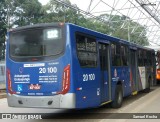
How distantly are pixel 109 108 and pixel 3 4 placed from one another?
35580 millimetres

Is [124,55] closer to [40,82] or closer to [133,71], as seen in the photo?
[133,71]

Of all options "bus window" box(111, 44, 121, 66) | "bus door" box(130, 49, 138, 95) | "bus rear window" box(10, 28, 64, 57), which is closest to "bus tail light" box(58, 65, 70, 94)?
"bus rear window" box(10, 28, 64, 57)

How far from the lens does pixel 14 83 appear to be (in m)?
10.1

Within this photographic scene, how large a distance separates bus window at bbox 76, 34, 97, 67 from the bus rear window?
2.02ft

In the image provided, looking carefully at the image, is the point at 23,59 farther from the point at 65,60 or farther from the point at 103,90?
the point at 103,90

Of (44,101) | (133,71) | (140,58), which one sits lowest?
(44,101)

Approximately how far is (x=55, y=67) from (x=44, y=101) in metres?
0.98

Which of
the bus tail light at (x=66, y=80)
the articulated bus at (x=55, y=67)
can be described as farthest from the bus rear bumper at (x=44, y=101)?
the bus tail light at (x=66, y=80)

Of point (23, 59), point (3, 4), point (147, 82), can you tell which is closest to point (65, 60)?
point (23, 59)

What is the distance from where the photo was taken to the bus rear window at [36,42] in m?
9.60

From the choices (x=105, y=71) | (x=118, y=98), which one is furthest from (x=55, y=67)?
(x=118, y=98)

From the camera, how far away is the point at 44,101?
Result: 374 inches

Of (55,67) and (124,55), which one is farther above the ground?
(124,55)

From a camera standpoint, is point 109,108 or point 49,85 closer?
point 49,85
